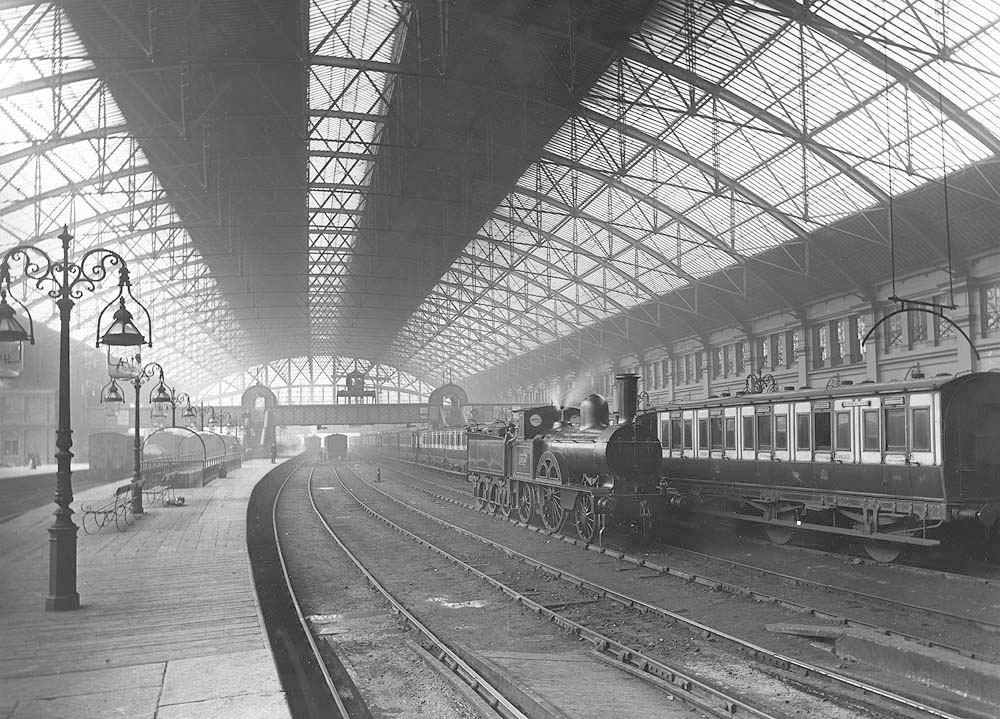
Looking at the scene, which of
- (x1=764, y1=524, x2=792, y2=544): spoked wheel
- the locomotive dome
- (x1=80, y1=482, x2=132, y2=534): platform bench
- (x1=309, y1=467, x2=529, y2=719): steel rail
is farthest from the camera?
the locomotive dome

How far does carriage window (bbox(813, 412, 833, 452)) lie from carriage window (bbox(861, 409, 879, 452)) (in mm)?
787

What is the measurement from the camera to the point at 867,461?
13688 millimetres

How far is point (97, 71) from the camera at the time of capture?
69.6 ft

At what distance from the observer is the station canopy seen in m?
19.6

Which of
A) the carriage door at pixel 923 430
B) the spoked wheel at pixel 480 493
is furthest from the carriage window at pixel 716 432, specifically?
the spoked wheel at pixel 480 493

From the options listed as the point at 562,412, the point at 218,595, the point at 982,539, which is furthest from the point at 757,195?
the point at 218,595

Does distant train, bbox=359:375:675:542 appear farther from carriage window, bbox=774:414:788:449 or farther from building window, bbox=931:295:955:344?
building window, bbox=931:295:955:344

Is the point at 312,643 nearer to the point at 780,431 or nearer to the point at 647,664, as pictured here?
the point at 647,664

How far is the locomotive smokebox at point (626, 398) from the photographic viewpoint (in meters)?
16.8

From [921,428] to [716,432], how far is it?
18.4 ft

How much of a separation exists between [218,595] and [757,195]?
23611mm

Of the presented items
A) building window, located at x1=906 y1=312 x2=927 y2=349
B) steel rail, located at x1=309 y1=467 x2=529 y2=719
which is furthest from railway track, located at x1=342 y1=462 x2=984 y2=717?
building window, located at x1=906 y1=312 x2=927 y2=349

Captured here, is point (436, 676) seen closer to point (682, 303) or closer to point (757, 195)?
point (757, 195)

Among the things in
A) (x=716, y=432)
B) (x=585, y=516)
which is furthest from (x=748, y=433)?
(x=585, y=516)
